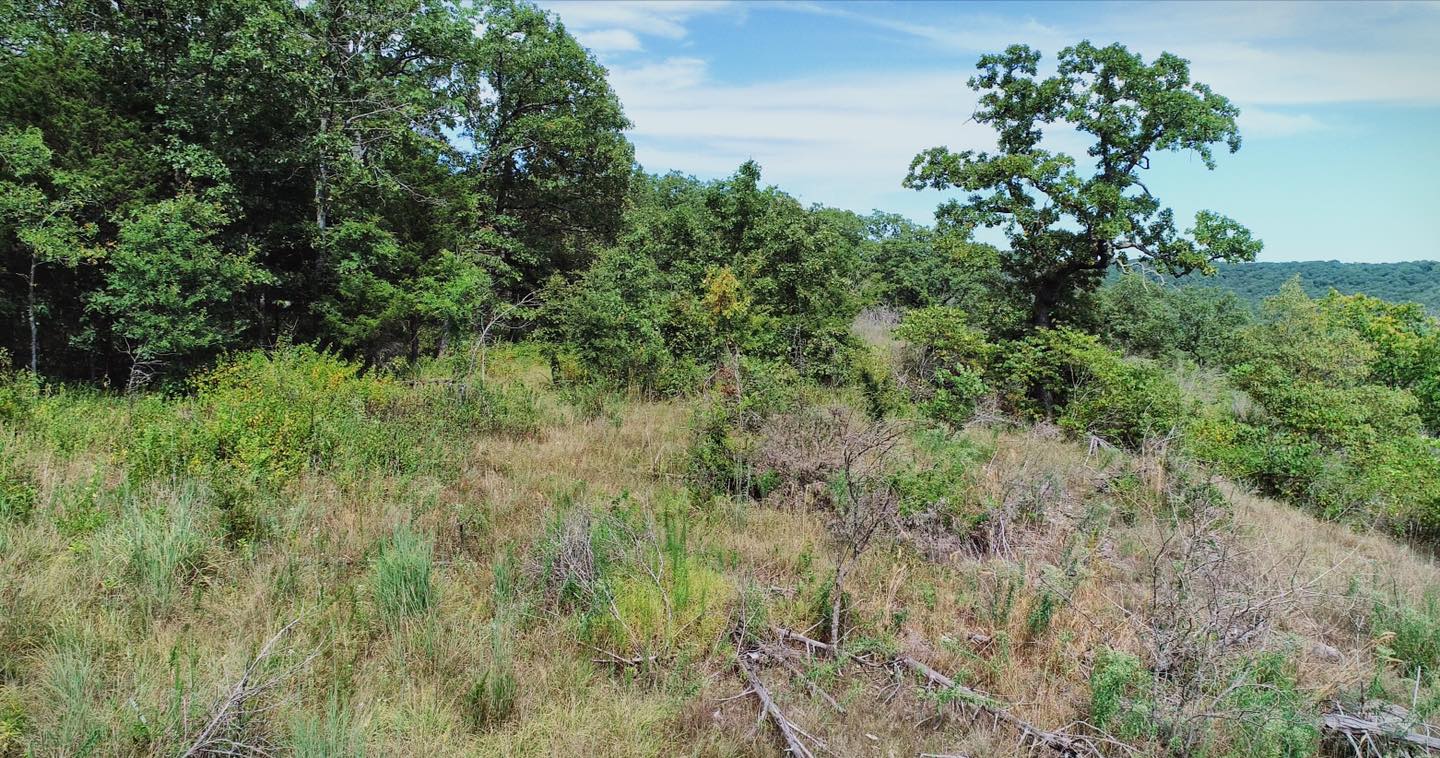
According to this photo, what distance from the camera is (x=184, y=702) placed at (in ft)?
8.05

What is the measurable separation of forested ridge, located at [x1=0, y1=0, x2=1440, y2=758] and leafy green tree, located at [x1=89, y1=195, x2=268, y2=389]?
0.23ft

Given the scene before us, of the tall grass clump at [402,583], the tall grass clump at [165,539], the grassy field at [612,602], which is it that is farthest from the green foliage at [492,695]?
the tall grass clump at [165,539]

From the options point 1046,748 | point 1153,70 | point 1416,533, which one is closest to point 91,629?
point 1046,748

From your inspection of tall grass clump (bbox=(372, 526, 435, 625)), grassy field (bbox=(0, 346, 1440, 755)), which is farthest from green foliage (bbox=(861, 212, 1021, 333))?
tall grass clump (bbox=(372, 526, 435, 625))

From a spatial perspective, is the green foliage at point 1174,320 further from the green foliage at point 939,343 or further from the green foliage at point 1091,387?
the green foliage at point 939,343

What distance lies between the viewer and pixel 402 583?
3.52m

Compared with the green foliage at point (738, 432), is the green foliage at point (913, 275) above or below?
above

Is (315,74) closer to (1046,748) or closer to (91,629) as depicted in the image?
(91,629)

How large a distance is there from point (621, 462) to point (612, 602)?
328cm

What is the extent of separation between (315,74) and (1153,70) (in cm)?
1711

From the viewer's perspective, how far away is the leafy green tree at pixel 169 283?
8.98m

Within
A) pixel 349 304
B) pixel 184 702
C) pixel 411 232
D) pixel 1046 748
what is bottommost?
pixel 1046 748

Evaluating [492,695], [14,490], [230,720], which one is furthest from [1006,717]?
[14,490]

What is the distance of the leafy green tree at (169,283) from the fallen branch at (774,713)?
1022 centimetres
